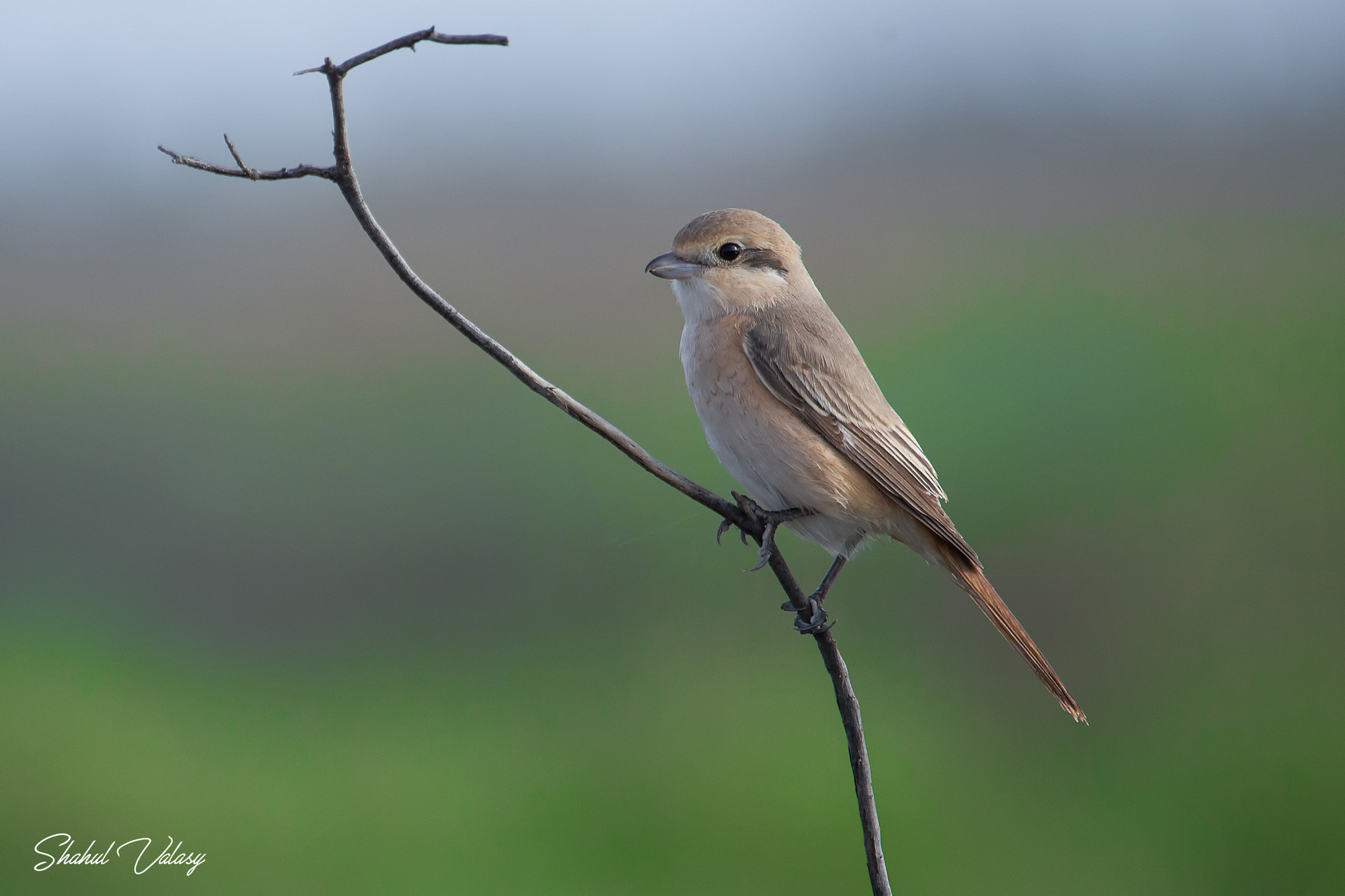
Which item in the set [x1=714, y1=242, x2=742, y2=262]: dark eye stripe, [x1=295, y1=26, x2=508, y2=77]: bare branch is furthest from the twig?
[x1=714, y1=242, x2=742, y2=262]: dark eye stripe

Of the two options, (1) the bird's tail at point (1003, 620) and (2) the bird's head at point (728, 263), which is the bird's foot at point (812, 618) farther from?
(2) the bird's head at point (728, 263)

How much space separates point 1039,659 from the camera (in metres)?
2.56

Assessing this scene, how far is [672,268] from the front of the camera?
2.79 meters

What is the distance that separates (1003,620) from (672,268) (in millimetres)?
1281

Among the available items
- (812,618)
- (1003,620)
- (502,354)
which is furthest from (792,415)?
(502,354)

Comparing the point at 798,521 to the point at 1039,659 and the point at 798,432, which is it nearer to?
the point at 798,432

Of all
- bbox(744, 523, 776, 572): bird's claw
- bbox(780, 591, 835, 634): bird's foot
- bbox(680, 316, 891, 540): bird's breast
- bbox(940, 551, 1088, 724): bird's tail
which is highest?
bbox(680, 316, 891, 540): bird's breast

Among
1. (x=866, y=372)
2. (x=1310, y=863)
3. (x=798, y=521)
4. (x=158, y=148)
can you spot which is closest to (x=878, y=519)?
(x=798, y=521)

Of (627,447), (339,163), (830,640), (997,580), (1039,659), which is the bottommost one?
(997,580)

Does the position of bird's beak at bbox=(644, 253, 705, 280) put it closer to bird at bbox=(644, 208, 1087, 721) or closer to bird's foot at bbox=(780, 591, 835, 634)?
bird at bbox=(644, 208, 1087, 721)

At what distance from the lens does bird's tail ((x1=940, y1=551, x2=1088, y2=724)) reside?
241 cm

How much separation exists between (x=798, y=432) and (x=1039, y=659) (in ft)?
2.75

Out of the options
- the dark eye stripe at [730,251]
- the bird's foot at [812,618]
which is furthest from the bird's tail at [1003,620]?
the dark eye stripe at [730,251]

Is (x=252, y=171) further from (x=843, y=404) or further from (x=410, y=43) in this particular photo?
(x=843, y=404)
